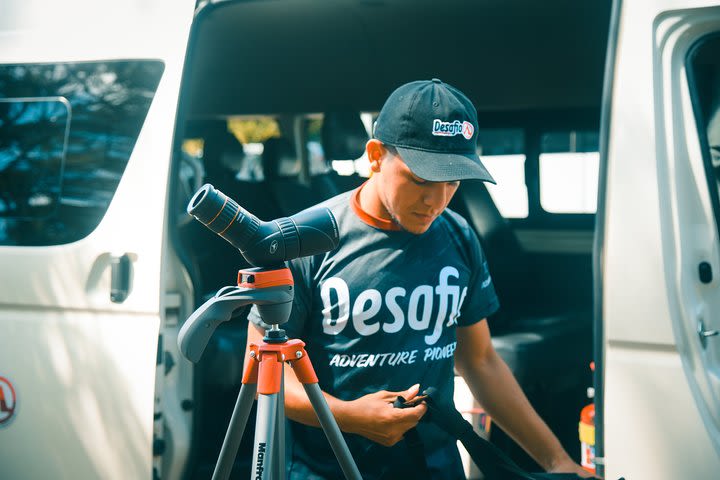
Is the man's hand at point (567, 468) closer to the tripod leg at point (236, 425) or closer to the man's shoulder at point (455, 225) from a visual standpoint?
the man's shoulder at point (455, 225)

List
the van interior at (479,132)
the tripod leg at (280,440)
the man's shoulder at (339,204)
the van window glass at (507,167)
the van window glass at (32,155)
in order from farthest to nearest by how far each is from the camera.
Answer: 1. the van window glass at (507,167)
2. the van interior at (479,132)
3. the van window glass at (32,155)
4. the man's shoulder at (339,204)
5. the tripod leg at (280,440)

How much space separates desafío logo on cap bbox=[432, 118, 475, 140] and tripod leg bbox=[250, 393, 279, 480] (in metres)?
0.67

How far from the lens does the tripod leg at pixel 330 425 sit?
1.57 m

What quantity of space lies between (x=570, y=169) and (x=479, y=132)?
0.56m

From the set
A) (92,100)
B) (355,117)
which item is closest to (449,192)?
(92,100)

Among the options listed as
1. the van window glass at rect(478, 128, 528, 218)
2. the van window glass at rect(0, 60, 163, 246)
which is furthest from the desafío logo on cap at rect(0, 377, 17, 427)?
the van window glass at rect(478, 128, 528, 218)

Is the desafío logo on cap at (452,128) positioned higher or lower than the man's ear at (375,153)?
higher

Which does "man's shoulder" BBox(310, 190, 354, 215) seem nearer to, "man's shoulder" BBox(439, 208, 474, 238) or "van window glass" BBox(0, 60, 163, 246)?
"man's shoulder" BBox(439, 208, 474, 238)

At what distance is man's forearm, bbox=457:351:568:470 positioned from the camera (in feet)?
6.42

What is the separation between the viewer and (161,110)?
2.44 meters

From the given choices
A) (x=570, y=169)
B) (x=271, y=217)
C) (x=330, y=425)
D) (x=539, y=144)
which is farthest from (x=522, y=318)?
(x=330, y=425)

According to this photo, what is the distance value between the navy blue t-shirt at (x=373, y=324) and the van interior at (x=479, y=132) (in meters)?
1.20

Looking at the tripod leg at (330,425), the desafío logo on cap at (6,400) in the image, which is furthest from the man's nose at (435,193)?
the desafío logo on cap at (6,400)

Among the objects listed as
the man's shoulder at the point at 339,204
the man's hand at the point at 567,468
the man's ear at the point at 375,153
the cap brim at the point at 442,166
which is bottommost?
the man's hand at the point at 567,468
